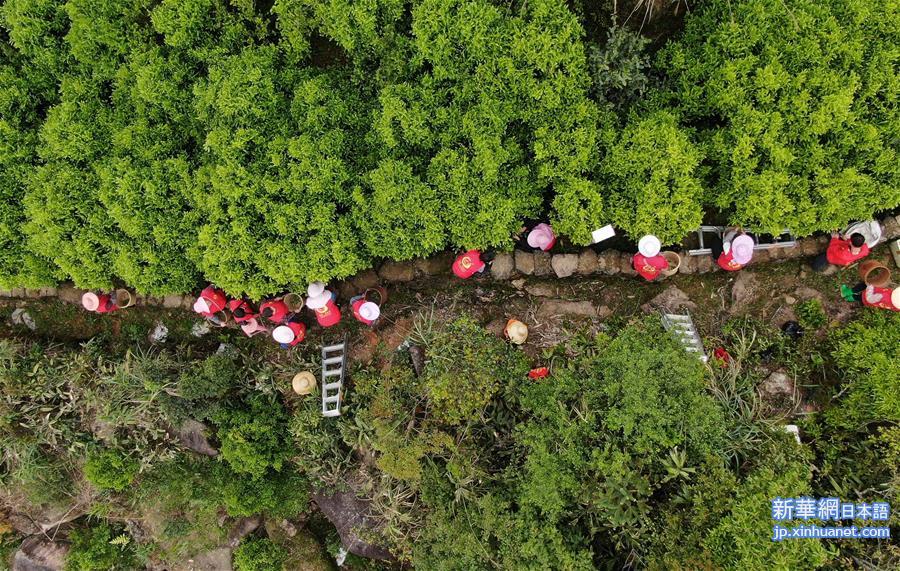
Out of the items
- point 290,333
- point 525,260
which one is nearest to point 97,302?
point 290,333

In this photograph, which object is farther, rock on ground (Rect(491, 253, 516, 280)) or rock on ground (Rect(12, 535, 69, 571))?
rock on ground (Rect(12, 535, 69, 571))

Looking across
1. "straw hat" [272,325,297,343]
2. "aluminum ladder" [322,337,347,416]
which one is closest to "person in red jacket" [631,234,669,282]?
"aluminum ladder" [322,337,347,416]

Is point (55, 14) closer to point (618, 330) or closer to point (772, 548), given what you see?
point (618, 330)

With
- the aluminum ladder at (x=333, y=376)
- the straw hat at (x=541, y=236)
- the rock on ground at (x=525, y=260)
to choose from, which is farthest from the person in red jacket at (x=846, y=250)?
the aluminum ladder at (x=333, y=376)

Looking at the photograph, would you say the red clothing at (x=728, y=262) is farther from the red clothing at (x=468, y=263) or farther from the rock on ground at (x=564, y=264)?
the red clothing at (x=468, y=263)

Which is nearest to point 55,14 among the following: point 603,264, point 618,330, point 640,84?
point 640,84

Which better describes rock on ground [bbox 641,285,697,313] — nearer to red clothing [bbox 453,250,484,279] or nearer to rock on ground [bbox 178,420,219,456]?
red clothing [bbox 453,250,484,279]

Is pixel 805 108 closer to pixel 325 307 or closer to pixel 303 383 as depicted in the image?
pixel 325 307
